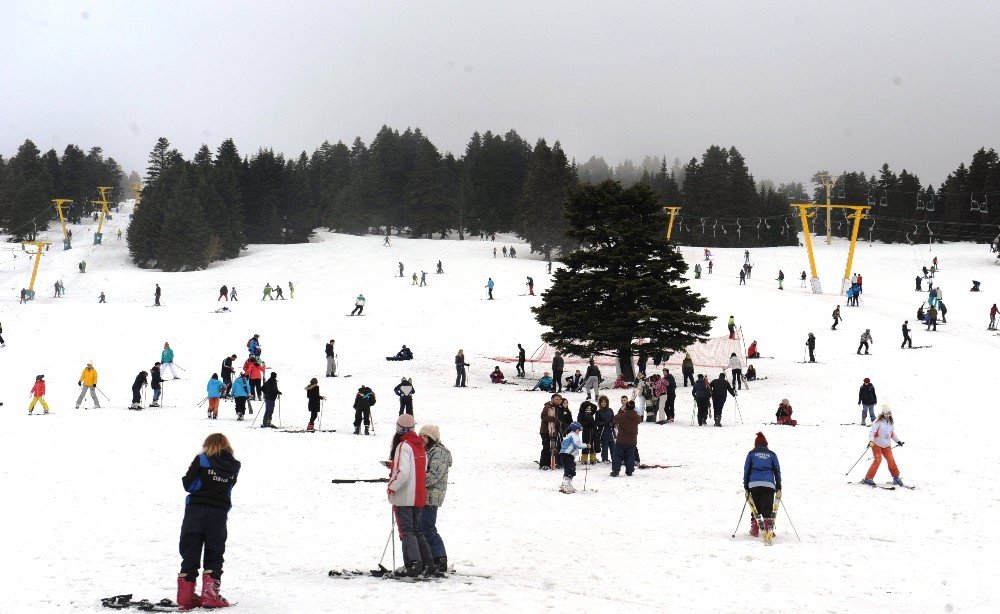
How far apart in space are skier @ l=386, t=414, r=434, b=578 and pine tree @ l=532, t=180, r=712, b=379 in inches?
915

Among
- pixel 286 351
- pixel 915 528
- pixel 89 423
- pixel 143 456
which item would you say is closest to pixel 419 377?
pixel 286 351

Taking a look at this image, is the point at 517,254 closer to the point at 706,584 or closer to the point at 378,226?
the point at 378,226

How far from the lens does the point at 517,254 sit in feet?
279

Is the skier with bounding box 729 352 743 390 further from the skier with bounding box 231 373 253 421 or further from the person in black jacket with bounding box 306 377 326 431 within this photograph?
the skier with bounding box 231 373 253 421

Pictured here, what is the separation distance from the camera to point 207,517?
7.97m

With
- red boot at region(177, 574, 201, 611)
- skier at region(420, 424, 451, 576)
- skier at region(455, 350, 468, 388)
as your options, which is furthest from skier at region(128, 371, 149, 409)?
red boot at region(177, 574, 201, 611)

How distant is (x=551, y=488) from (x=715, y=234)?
85.5 meters

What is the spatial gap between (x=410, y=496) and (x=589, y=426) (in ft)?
30.8

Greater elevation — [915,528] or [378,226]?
[378,226]

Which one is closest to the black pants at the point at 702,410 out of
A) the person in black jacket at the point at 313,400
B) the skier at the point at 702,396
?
the skier at the point at 702,396

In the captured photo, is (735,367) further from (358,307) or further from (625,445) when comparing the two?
(358,307)

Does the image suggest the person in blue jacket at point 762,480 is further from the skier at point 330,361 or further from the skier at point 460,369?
the skier at point 330,361

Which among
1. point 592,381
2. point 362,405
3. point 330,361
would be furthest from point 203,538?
point 330,361

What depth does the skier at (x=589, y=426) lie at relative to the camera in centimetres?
1780
